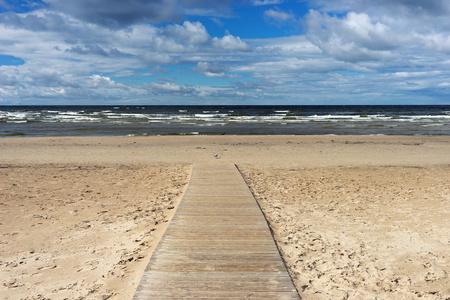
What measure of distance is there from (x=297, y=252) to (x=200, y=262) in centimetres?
160

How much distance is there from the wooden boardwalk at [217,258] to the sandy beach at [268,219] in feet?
1.16

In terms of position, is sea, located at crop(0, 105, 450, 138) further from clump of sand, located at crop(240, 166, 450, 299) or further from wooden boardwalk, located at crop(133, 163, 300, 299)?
wooden boardwalk, located at crop(133, 163, 300, 299)

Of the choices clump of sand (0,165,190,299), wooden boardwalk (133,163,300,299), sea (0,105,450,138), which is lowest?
clump of sand (0,165,190,299)

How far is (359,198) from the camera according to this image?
324 inches

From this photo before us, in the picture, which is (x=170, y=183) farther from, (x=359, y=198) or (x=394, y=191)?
Answer: (x=394, y=191)

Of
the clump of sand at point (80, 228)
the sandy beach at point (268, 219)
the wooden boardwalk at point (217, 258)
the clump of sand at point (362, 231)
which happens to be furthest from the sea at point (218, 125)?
the wooden boardwalk at point (217, 258)

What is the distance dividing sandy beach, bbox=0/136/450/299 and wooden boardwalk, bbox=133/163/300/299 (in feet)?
1.16

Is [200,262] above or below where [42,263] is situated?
above

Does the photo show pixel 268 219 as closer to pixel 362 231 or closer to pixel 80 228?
pixel 362 231

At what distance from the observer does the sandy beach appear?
14.4 ft

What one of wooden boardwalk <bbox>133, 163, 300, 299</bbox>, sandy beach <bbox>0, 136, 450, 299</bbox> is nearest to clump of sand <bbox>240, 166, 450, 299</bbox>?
sandy beach <bbox>0, 136, 450, 299</bbox>

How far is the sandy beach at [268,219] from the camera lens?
173 inches

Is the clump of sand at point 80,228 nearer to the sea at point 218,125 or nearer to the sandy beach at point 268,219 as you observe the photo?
the sandy beach at point 268,219

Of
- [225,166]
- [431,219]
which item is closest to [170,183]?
[225,166]
